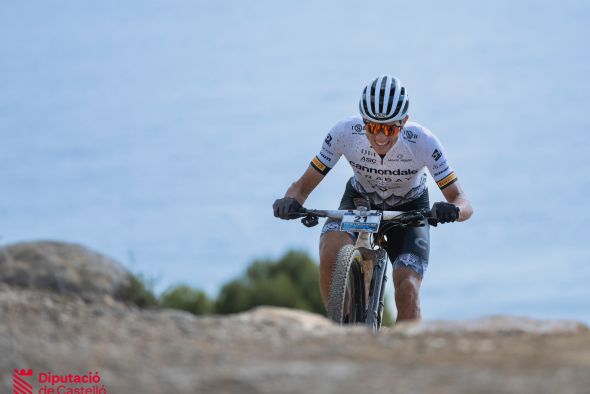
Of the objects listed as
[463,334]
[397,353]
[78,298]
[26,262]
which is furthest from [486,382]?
[26,262]

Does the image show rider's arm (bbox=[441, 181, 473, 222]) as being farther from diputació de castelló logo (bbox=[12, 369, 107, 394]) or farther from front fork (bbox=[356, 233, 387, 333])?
diputació de castelló logo (bbox=[12, 369, 107, 394])

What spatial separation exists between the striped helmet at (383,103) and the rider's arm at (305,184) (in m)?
0.73

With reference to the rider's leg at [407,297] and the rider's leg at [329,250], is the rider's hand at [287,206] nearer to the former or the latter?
the rider's leg at [329,250]

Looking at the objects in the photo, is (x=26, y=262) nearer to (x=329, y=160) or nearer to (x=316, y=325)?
(x=316, y=325)

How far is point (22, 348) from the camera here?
6.09 m

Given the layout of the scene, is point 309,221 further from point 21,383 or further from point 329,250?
point 21,383

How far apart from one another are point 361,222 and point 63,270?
2.50m

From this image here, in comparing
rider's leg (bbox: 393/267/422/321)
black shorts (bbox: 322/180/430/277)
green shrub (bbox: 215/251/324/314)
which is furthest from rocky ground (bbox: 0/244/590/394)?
green shrub (bbox: 215/251/324/314)

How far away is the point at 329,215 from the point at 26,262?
2.51m

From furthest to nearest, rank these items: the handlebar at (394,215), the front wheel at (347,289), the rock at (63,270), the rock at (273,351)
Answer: the handlebar at (394,215), the front wheel at (347,289), the rock at (63,270), the rock at (273,351)

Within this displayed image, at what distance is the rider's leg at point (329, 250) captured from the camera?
9492 millimetres

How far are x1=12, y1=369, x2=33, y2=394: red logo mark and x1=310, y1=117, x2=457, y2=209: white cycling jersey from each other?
15.8 ft

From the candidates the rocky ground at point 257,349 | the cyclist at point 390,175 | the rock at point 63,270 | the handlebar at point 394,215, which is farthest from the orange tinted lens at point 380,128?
the rock at point 63,270

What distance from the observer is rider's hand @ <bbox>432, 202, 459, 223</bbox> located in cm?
896
